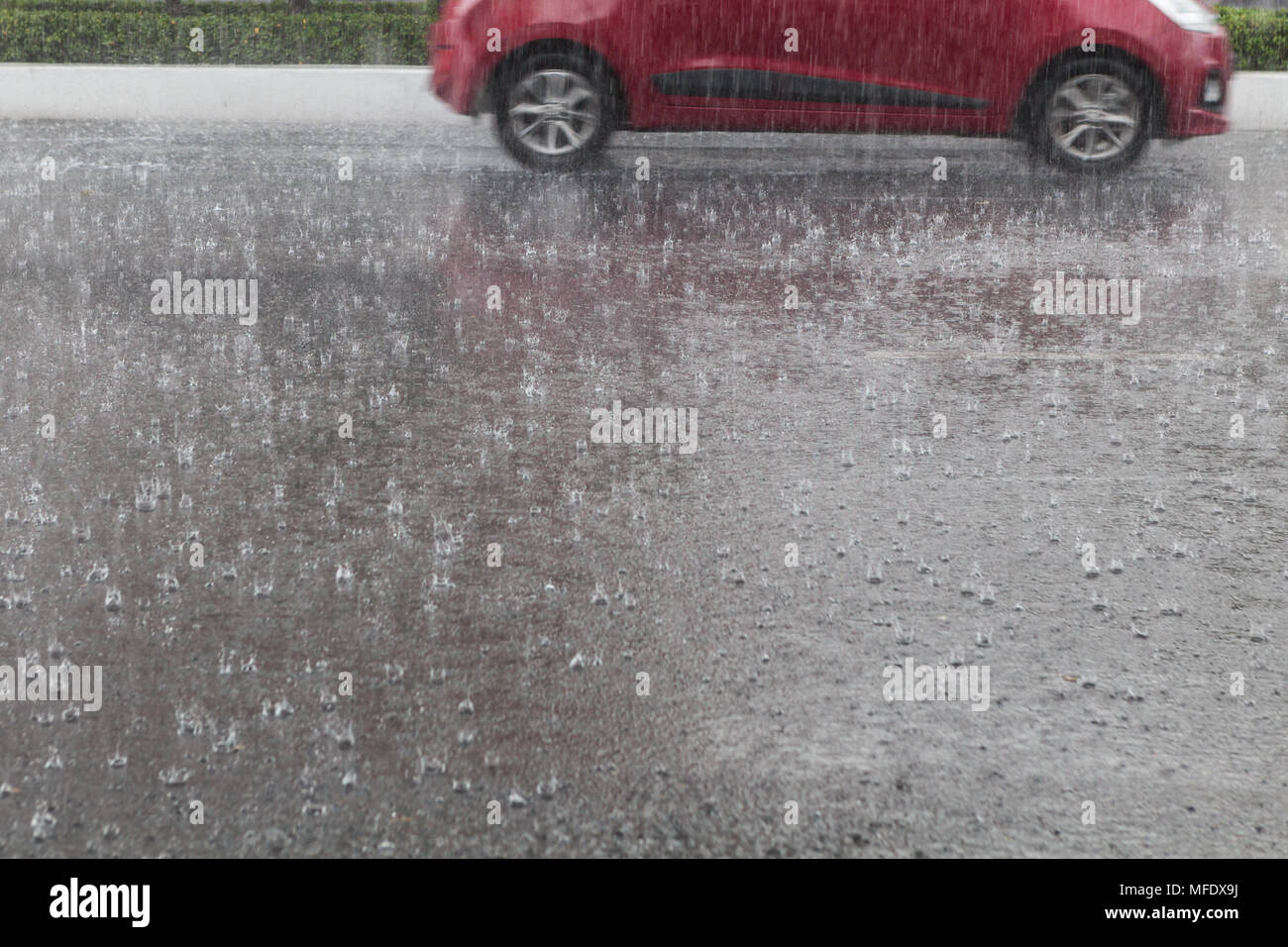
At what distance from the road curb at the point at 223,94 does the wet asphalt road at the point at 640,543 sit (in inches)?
224

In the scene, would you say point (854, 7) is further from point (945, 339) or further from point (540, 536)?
point (540, 536)

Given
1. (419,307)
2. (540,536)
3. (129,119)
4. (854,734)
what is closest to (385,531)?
(540,536)

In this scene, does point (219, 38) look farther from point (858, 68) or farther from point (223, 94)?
point (858, 68)

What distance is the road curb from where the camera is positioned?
566 inches

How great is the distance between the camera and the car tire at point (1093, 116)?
10477 millimetres

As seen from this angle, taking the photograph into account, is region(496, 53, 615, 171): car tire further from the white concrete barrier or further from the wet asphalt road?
the white concrete barrier

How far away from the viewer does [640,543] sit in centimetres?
451

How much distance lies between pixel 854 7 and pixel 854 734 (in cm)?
790

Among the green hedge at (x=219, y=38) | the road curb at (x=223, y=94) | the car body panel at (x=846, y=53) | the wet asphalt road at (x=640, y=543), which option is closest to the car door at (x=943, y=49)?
the car body panel at (x=846, y=53)

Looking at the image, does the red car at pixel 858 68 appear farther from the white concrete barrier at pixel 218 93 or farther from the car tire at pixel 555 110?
the white concrete barrier at pixel 218 93

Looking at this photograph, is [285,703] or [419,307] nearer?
[285,703]

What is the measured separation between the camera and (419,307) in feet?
23.9
